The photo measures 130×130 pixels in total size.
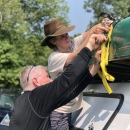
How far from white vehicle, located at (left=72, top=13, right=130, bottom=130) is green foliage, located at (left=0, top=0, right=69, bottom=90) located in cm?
1312

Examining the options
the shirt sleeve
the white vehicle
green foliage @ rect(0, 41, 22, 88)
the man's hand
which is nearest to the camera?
the white vehicle

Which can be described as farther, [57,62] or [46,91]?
[57,62]

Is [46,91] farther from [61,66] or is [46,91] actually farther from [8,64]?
[8,64]

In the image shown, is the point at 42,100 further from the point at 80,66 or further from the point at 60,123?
the point at 60,123

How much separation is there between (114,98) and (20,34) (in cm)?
1896

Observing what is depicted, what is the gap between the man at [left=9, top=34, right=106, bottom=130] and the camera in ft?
7.59

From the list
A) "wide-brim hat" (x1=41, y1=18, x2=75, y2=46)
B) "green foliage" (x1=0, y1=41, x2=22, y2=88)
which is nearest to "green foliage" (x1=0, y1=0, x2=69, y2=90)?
"green foliage" (x1=0, y1=41, x2=22, y2=88)

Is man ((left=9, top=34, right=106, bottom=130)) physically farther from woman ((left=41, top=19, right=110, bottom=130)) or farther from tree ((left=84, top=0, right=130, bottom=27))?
tree ((left=84, top=0, right=130, bottom=27))

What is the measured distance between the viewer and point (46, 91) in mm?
2311

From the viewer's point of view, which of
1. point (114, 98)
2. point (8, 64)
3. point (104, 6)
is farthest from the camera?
point (104, 6)

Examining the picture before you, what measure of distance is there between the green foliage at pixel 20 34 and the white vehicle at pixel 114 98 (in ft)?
43.0

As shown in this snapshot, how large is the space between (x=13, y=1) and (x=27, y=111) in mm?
17353

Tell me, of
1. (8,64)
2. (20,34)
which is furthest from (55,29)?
(20,34)

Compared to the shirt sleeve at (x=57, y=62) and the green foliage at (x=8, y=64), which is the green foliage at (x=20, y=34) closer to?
the green foliage at (x=8, y=64)
